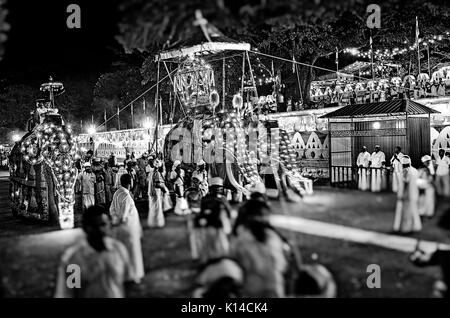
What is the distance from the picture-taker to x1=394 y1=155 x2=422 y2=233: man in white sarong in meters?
3.20

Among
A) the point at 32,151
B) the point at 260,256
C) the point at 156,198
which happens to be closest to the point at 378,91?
the point at 156,198

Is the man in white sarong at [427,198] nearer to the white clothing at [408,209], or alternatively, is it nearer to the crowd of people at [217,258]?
the white clothing at [408,209]

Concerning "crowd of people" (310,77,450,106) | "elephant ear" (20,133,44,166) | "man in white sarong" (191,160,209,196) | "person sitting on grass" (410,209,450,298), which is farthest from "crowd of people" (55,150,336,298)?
"crowd of people" (310,77,450,106)

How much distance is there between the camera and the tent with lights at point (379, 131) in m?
11.5

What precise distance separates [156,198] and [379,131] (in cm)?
899

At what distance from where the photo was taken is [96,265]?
316cm

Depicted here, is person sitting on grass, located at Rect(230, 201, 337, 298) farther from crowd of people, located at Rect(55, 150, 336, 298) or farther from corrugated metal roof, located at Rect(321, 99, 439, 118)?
corrugated metal roof, located at Rect(321, 99, 439, 118)

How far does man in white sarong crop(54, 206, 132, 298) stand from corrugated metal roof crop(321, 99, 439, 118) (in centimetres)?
943

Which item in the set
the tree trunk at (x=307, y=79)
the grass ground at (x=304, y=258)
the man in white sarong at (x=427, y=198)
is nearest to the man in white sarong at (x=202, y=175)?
the grass ground at (x=304, y=258)

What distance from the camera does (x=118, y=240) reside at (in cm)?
333

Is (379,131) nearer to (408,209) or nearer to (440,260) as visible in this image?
(408,209)

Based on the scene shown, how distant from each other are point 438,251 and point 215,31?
2255 mm
